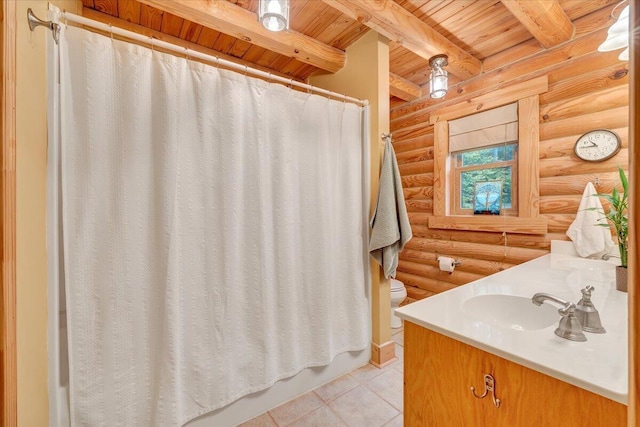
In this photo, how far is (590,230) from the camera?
1.60m

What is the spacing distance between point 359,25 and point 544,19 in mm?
1116

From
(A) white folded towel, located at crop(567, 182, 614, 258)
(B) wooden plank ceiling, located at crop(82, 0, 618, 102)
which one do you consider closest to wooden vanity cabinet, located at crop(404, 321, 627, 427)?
(A) white folded towel, located at crop(567, 182, 614, 258)

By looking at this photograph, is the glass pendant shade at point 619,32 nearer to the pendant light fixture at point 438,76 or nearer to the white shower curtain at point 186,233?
the pendant light fixture at point 438,76

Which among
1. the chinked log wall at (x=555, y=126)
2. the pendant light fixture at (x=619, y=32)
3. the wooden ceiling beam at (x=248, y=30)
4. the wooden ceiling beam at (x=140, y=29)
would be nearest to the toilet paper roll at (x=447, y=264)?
the chinked log wall at (x=555, y=126)

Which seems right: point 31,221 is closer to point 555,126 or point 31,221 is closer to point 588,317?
point 588,317

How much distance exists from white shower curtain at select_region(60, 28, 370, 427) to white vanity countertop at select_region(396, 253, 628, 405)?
0.82 meters

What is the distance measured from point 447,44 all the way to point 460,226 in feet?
4.73

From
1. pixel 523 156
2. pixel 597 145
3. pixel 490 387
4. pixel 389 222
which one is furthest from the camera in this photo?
pixel 523 156

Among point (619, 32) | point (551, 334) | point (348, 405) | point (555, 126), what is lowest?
point (348, 405)

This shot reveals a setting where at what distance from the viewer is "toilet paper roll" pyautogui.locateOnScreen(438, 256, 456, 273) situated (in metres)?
2.32

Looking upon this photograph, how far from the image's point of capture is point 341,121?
1.76 m

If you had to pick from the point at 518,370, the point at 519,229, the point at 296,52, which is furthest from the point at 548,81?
the point at 518,370

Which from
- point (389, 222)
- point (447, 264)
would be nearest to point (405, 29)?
point (389, 222)

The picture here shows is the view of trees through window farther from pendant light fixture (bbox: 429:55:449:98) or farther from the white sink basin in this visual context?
the white sink basin
